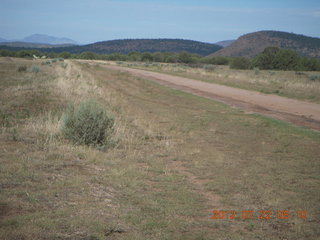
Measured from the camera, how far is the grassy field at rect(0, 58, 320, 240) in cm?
421

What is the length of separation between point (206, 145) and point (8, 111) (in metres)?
6.87

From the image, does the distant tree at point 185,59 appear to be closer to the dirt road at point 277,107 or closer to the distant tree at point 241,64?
the distant tree at point 241,64

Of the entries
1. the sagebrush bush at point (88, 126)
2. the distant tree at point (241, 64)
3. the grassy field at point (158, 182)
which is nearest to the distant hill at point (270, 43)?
the distant tree at point (241, 64)

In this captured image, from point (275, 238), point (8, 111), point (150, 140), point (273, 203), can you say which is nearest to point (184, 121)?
point (150, 140)

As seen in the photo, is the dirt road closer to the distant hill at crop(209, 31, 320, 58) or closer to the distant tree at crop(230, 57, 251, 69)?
the distant tree at crop(230, 57, 251, 69)

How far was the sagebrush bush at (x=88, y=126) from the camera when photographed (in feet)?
27.8

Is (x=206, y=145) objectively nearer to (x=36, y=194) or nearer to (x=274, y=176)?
(x=274, y=176)

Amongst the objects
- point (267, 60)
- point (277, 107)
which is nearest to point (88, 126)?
point (277, 107)

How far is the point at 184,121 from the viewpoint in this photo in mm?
13055
